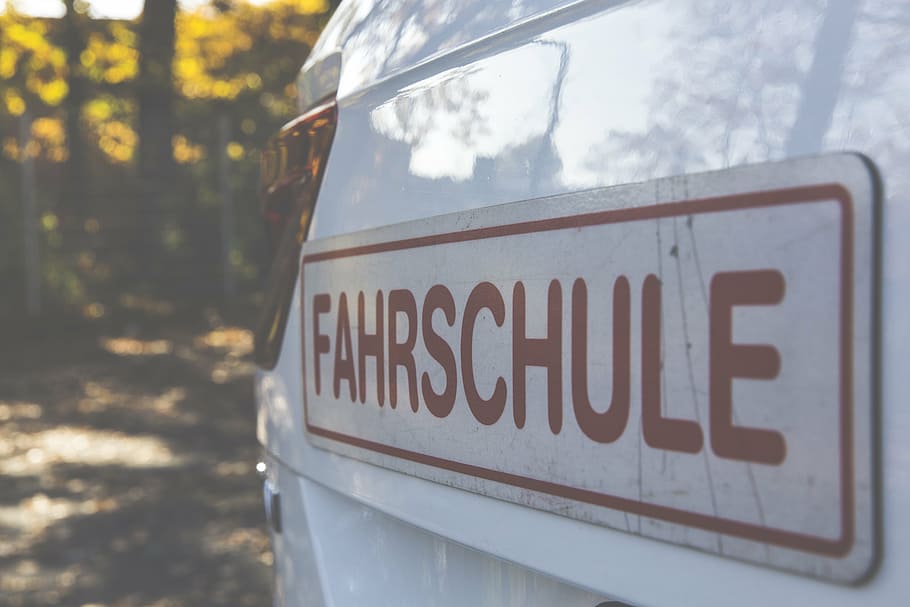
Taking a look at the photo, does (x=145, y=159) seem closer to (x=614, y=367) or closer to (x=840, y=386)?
(x=614, y=367)

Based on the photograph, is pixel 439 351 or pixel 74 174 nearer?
pixel 439 351

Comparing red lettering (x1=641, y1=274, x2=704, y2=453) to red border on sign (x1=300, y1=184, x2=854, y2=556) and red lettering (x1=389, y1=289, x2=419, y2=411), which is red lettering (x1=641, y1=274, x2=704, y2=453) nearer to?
red border on sign (x1=300, y1=184, x2=854, y2=556)

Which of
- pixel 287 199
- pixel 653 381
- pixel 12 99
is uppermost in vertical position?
pixel 12 99

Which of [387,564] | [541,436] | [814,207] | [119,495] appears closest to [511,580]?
[541,436]

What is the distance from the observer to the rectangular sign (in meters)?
0.95

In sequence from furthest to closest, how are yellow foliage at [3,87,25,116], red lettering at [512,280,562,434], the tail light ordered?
yellow foliage at [3,87,25,116] → the tail light → red lettering at [512,280,562,434]

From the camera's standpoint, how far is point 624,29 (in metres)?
1.19

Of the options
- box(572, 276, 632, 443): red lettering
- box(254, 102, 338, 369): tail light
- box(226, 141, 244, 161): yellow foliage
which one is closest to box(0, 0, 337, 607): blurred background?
box(226, 141, 244, 161): yellow foliage

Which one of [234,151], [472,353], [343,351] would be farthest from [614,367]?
[234,151]

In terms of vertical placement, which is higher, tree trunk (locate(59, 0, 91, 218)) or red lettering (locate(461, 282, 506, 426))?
tree trunk (locate(59, 0, 91, 218))

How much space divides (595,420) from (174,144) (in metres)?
13.3

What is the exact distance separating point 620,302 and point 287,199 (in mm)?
990

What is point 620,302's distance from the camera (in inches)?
45.9

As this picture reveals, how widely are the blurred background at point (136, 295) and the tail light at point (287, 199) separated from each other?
2.76 meters
